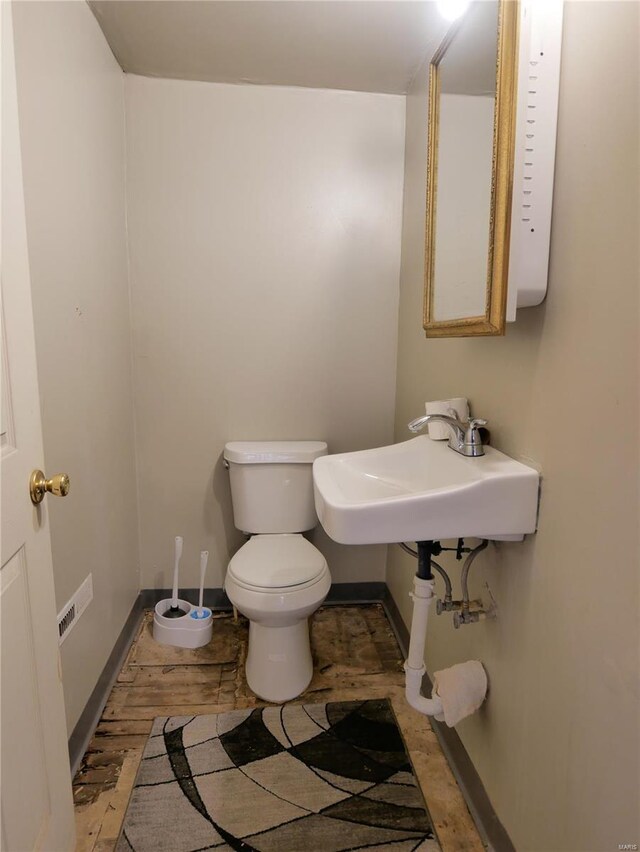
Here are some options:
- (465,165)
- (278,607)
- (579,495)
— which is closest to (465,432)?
(579,495)

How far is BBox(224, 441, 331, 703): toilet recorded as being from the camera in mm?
1592

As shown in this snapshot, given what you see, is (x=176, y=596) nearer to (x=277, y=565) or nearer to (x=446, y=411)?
(x=277, y=565)

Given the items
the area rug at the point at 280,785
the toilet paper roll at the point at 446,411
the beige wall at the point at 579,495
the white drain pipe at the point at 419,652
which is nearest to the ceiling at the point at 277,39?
the beige wall at the point at 579,495

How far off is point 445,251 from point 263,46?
3.24 feet

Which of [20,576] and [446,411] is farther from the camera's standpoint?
[446,411]

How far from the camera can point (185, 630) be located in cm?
194

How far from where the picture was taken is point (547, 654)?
0.97 meters

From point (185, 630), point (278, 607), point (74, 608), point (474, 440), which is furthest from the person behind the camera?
point (185, 630)

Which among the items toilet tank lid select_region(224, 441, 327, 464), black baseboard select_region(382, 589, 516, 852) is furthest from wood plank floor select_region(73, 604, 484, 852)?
toilet tank lid select_region(224, 441, 327, 464)

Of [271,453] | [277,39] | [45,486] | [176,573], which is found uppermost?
[277,39]

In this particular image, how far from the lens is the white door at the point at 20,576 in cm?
84

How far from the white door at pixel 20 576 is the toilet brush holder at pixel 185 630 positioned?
2.99 feet

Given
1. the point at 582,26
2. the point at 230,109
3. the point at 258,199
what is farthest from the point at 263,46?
the point at 582,26

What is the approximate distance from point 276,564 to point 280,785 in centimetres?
61
